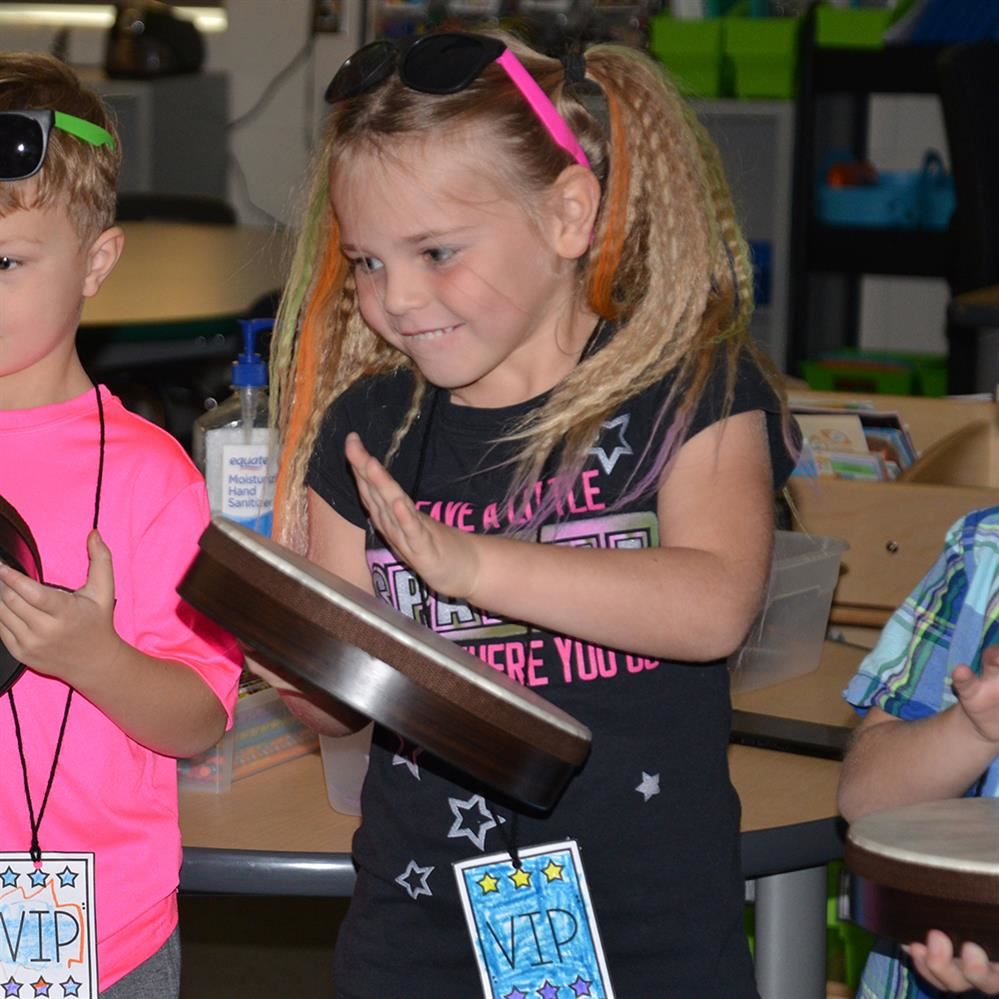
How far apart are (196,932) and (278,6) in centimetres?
332

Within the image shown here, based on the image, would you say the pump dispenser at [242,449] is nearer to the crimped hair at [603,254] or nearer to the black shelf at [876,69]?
the crimped hair at [603,254]

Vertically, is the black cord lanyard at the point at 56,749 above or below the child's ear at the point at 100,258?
below

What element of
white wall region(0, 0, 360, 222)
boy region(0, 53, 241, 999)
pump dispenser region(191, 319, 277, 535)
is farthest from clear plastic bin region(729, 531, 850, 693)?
white wall region(0, 0, 360, 222)

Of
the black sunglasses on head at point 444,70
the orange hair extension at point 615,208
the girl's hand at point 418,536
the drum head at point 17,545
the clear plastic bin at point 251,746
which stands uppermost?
the black sunglasses on head at point 444,70

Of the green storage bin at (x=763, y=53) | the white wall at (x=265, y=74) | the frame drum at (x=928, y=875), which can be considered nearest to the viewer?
the frame drum at (x=928, y=875)

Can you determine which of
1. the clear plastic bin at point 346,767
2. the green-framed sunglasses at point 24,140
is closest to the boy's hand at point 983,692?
the clear plastic bin at point 346,767

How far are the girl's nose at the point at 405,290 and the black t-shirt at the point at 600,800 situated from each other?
113 millimetres

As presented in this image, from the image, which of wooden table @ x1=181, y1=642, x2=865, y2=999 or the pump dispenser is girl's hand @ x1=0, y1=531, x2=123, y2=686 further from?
the pump dispenser

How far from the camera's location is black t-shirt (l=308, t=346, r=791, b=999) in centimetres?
103

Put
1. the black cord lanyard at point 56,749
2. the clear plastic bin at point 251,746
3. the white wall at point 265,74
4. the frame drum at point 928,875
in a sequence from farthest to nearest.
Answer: the white wall at point 265,74
the clear plastic bin at point 251,746
the black cord lanyard at point 56,749
the frame drum at point 928,875

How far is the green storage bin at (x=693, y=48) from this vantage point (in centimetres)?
417

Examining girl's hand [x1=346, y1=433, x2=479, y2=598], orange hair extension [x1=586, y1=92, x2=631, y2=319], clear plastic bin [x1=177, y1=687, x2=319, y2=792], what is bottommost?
clear plastic bin [x1=177, y1=687, x2=319, y2=792]

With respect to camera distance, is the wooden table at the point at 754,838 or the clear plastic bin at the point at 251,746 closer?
the wooden table at the point at 754,838

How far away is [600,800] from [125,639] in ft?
1.11
